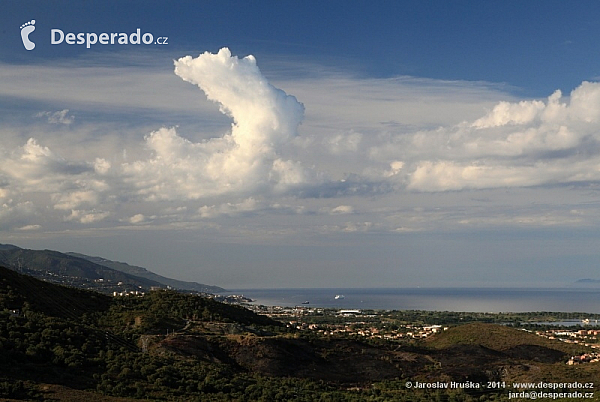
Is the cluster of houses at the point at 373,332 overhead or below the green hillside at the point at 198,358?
below

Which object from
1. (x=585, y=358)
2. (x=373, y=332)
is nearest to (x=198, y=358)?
(x=585, y=358)

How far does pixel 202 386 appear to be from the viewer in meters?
44.9

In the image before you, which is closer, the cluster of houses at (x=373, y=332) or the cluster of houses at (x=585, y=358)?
the cluster of houses at (x=585, y=358)

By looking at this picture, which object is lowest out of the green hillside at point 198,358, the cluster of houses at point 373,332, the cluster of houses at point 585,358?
the cluster of houses at point 373,332

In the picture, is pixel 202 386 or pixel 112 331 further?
pixel 112 331

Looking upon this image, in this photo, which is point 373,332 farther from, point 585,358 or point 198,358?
point 198,358

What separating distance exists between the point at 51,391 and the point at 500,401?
3781cm

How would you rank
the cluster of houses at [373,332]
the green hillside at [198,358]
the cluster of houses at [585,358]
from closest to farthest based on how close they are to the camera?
the green hillside at [198,358] → the cluster of houses at [585,358] → the cluster of houses at [373,332]

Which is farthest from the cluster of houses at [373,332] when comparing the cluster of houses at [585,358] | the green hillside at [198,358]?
the cluster of houses at [585,358]

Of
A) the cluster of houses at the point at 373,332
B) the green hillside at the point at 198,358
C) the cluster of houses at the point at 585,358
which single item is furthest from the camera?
the cluster of houses at the point at 373,332

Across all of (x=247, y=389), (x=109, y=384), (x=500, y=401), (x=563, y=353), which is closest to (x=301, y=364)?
(x=247, y=389)

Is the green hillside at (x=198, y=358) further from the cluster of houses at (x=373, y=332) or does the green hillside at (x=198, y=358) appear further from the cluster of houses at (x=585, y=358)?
the cluster of houses at (x=373, y=332)

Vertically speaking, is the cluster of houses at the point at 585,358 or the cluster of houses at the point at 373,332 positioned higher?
the cluster of houses at the point at 585,358

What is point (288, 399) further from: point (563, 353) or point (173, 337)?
point (563, 353)
